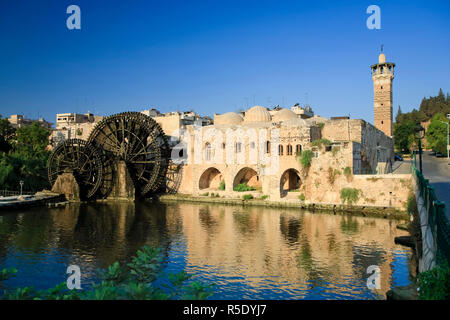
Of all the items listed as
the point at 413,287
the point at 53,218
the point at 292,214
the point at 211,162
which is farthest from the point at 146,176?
the point at 413,287

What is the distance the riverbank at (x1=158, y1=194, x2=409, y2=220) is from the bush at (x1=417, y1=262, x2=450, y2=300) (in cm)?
1361

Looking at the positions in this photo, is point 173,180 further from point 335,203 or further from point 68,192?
point 335,203

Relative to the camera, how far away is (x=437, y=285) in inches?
184

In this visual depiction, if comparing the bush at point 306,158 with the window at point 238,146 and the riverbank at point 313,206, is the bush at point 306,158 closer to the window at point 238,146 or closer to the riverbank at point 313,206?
the riverbank at point 313,206

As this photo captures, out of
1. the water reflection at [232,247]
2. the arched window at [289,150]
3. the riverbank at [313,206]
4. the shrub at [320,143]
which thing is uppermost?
the shrub at [320,143]

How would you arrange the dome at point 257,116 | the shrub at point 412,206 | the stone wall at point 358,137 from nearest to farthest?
1. the shrub at point 412,206
2. the stone wall at point 358,137
3. the dome at point 257,116

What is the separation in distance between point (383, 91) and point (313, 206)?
52.2 feet

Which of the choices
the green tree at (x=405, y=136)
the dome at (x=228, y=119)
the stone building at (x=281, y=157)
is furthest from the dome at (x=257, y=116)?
the green tree at (x=405, y=136)

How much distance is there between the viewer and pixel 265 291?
27.9ft

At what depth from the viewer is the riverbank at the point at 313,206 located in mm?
17969

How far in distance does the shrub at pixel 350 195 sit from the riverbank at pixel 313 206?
10.9 inches

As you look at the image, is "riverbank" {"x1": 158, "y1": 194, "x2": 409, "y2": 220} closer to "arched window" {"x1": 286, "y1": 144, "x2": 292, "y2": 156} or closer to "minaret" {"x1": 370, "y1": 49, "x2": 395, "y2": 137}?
"arched window" {"x1": 286, "y1": 144, "x2": 292, "y2": 156}

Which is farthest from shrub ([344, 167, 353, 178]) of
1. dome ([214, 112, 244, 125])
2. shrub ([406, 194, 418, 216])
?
dome ([214, 112, 244, 125])

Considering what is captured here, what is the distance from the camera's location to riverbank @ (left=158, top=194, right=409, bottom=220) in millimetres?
17969
